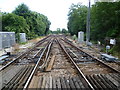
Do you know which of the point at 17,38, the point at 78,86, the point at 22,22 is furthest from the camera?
the point at 22,22

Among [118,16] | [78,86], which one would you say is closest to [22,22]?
[118,16]

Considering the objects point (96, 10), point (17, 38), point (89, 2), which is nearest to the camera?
point (96, 10)

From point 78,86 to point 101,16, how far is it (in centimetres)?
1078

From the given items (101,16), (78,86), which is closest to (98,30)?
(101,16)

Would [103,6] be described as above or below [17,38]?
above

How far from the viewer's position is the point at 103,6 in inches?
493

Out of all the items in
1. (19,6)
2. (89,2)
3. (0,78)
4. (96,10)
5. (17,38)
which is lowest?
(0,78)

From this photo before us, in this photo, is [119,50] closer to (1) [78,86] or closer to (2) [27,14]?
(1) [78,86]

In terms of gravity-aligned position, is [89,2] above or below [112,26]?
above

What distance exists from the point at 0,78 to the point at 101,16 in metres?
11.4

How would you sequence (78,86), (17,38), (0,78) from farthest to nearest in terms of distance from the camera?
(17,38)
(0,78)
(78,86)

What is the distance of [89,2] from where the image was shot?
1550cm

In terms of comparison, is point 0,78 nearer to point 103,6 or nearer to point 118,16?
point 118,16

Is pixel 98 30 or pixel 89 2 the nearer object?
pixel 98 30
